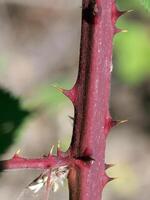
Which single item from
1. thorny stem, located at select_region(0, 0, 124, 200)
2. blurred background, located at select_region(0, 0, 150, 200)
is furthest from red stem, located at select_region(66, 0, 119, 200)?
blurred background, located at select_region(0, 0, 150, 200)

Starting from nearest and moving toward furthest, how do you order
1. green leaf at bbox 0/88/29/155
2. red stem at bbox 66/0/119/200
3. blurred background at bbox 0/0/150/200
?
red stem at bbox 66/0/119/200, green leaf at bbox 0/88/29/155, blurred background at bbox 0/0/150/200

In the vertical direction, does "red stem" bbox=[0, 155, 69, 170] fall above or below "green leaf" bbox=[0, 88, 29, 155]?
below

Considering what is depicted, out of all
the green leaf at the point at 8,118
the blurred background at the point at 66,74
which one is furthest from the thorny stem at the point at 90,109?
the blurred background at the point at 66,74

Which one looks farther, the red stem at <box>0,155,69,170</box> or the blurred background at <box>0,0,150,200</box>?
the blurred background at <box>0,0,150,200</box>

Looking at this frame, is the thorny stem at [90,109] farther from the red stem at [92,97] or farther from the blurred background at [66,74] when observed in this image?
the blurred background at [66,74]

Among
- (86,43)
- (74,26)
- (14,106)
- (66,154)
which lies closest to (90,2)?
(86,43)

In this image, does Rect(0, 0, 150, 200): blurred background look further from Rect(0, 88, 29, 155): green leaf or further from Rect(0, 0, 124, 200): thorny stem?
Rect(0, 0, 124, 200): thorny stem

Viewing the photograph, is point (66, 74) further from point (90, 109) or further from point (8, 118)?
point (90, 109)
